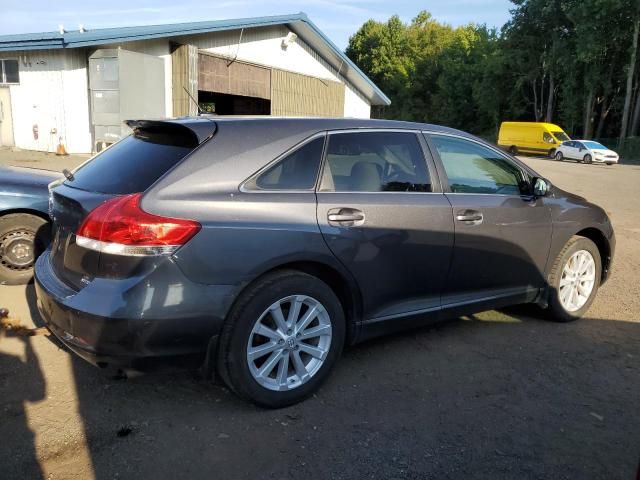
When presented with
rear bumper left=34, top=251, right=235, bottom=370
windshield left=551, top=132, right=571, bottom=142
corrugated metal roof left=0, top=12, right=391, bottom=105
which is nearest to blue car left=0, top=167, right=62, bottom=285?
rear bumper left=34, top=251, right=235, bottom=370

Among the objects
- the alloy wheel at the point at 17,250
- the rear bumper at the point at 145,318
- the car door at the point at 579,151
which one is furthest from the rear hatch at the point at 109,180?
the car door at the point at 579,151

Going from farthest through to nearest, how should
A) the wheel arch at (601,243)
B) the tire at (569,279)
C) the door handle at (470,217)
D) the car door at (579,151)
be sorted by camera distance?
the car door at (579,151) < the wheel arch at (601,243) < the tire at (569,279) < the door handle at (470,217)

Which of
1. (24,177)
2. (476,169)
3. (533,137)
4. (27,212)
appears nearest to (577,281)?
(476,169)

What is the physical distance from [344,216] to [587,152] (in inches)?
1318

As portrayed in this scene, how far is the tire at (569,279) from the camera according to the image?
462 cm

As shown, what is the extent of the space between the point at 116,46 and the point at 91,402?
51.2 feet

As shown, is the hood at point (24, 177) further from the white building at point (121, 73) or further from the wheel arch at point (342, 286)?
the white building at point (121, 73)

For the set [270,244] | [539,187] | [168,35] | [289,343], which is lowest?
[289,343]

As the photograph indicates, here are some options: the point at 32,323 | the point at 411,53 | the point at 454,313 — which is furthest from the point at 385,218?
the point at 411,53

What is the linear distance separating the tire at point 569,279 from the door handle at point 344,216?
218 centimetres

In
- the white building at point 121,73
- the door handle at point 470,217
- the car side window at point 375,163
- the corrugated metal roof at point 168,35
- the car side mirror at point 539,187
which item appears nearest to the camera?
the car side window at point 375,163

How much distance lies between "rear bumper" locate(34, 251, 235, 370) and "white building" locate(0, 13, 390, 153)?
1285 cm

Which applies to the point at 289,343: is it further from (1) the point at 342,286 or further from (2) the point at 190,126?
(2) the point at 190,126

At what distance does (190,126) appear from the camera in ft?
10.3
